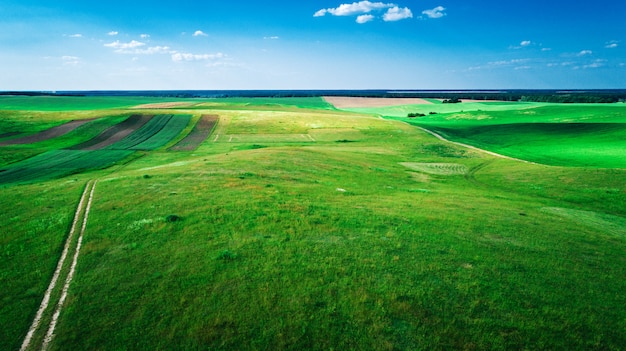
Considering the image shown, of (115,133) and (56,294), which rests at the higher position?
(115,133)

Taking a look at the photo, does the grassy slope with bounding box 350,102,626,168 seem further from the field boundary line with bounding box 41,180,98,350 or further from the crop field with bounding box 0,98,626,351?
the field boundary line with bounding box 41,180,98,350

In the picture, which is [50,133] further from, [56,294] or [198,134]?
[56,294]

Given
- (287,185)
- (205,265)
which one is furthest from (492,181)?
(205,265)

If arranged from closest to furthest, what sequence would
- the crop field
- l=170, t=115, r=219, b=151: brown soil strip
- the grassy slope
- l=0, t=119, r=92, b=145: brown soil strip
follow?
the crop field, the grassy slope, l=170, t=115, r=219, b=151: brown soil strip, l=0, t=119, r=92, b=145: brown soil strip

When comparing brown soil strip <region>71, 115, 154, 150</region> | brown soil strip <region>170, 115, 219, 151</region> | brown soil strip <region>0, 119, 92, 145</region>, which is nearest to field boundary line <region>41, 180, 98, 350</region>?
brown soil strip <region>170, 115, 219, 151</region>

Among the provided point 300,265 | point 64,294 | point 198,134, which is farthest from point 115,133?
point 300,265

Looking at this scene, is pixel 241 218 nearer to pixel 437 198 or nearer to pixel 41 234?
pixel 41 234
